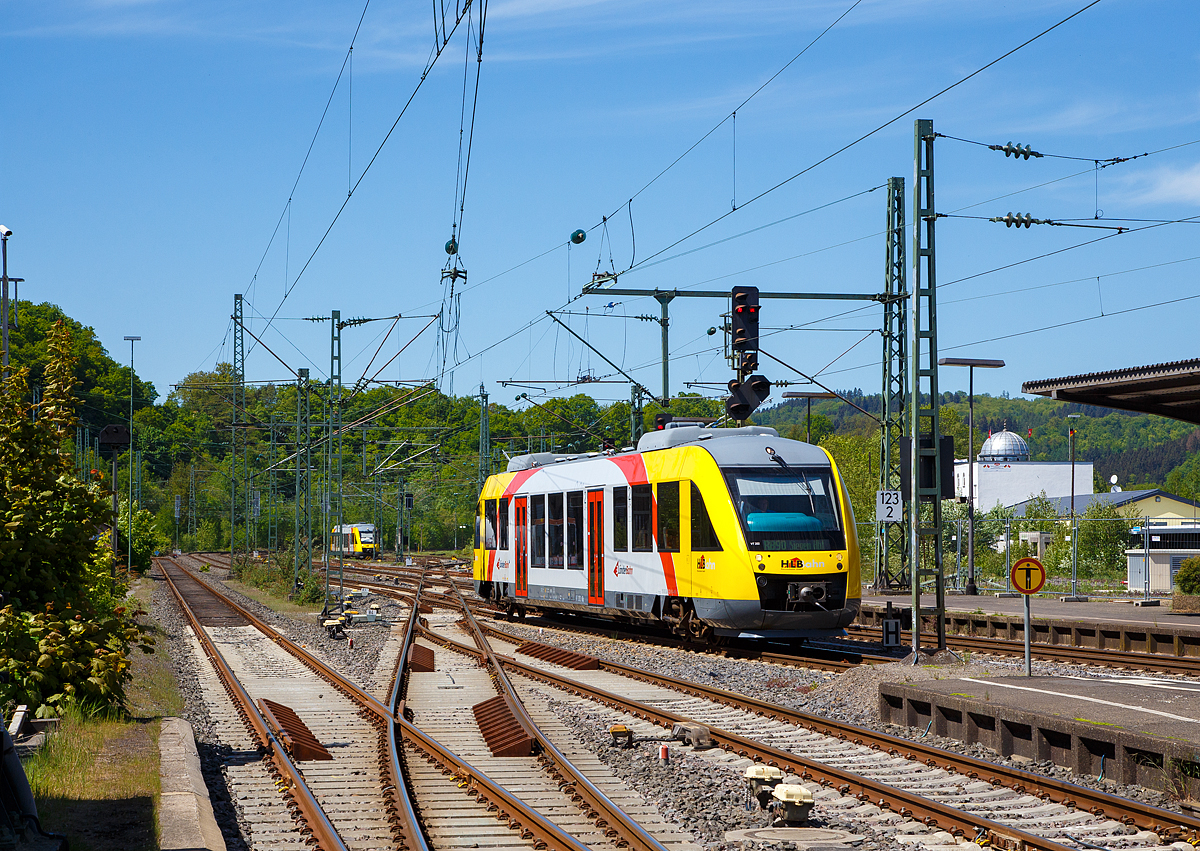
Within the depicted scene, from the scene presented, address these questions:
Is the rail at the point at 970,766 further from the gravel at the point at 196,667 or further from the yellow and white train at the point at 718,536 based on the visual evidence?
the gravel at the point at 196,667

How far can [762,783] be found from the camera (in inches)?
371

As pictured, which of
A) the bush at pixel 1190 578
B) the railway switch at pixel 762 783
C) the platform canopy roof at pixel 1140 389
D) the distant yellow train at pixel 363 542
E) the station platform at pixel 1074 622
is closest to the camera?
the railway switch at pixel 762 783

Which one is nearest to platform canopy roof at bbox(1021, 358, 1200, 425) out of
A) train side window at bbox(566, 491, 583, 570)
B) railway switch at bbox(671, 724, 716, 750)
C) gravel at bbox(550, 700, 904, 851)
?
railway switch at bbox(671, 724, 716, 750)

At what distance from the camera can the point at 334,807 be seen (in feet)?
31.4

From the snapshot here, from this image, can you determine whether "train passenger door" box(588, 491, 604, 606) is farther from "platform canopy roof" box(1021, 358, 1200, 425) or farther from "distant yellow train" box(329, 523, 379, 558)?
"distant yellow train" box(329, 523, 379, 558)

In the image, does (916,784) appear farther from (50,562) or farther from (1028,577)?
(50,562)

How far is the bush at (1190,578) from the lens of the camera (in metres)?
31.3

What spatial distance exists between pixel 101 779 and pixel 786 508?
12.2m

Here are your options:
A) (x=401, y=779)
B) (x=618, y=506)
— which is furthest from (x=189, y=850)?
(x=618, y=506)

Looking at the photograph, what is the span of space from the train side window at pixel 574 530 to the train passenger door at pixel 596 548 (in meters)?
0.58

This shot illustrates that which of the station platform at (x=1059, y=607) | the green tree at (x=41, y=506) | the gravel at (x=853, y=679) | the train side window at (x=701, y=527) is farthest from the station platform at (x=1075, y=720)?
the station platform at (x=1059, y=607)

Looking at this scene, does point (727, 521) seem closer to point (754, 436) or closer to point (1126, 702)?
point (754, 436)

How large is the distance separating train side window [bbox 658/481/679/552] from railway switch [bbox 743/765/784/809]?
11.3 meters

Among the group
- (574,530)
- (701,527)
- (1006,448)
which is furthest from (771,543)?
(1006,448)
